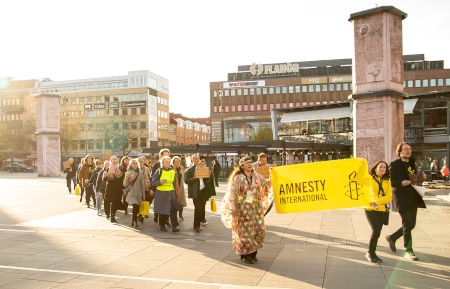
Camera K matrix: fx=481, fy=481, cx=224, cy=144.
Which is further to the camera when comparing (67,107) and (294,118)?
(67,107)

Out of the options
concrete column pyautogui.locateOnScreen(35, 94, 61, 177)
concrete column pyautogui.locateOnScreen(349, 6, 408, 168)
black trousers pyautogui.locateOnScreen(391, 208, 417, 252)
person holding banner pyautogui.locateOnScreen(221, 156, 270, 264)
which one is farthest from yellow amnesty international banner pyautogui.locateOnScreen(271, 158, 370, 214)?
concrete column pyautogui.locateOnScreen(35, 94, 61, 177)

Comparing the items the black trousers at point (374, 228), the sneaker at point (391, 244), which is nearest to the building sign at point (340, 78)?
the sneaker at point (391, 244)

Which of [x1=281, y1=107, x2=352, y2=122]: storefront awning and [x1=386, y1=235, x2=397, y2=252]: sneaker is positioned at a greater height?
[x1=281, y1=107, x2=352, y2=122]: storefront awning

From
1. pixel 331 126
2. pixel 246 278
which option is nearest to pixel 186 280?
pixel 246 278

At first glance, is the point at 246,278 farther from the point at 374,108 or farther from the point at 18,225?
the point at 374,108

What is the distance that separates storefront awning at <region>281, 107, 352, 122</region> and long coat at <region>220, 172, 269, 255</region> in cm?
3270

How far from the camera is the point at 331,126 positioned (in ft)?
134

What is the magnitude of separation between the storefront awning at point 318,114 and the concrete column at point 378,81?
2131 centimetres

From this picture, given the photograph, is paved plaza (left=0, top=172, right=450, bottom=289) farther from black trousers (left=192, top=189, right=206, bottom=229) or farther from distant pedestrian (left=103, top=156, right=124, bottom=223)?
distant pedestrian (left=103, top=156, right=124, bottom=223)

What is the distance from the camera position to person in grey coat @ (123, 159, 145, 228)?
41.9ft

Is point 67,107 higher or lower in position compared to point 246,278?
higher

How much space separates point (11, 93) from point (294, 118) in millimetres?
80196

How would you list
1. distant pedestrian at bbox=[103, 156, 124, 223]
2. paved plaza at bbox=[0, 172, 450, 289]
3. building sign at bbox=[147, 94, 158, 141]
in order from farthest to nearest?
building sign at bbox=[147, 94, 158, 141] < distant pedestrian at bbox=[103, 156, 124, 223] < paved plaza at bbox=[0, 172, 450, 289]

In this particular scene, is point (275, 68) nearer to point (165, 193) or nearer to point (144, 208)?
point (144, 208)
